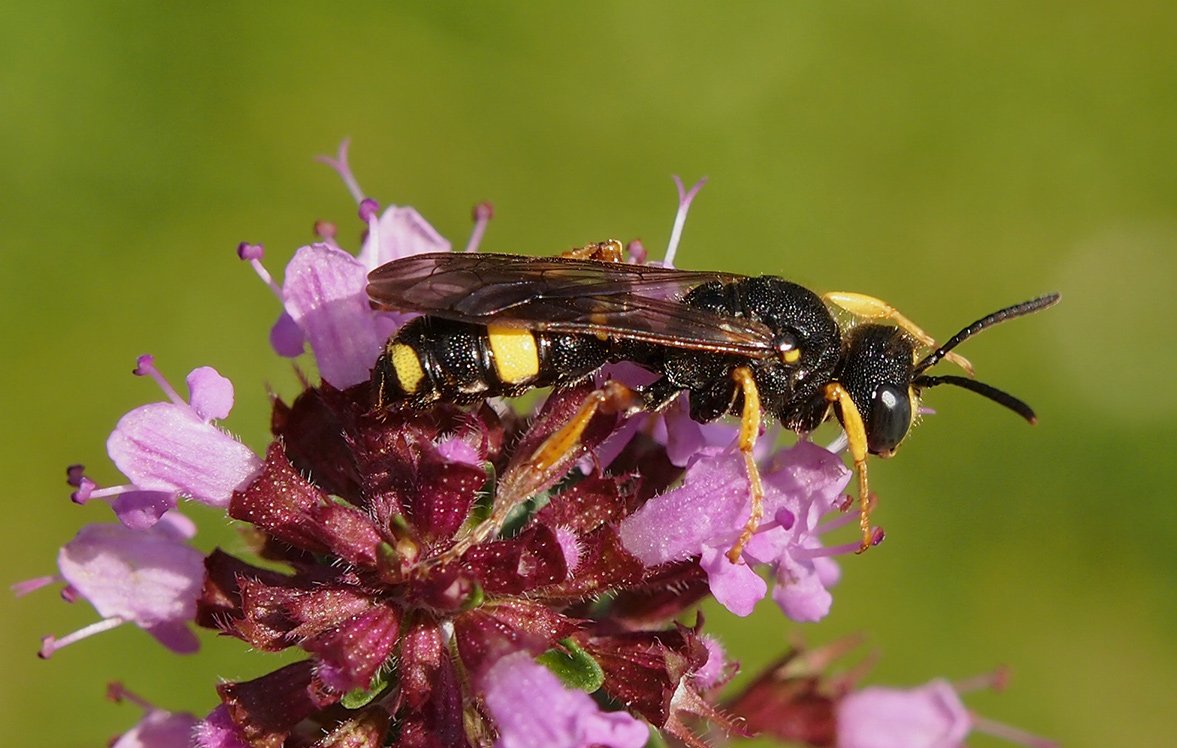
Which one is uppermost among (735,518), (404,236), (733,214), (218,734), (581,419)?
(733,214)

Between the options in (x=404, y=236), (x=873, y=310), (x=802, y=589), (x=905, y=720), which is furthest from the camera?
(x=905, y=720)

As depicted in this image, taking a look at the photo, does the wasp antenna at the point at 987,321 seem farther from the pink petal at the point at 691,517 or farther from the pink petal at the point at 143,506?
the pink petal at the point at 143,506

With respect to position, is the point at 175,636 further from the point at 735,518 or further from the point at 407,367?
the point at 735,518

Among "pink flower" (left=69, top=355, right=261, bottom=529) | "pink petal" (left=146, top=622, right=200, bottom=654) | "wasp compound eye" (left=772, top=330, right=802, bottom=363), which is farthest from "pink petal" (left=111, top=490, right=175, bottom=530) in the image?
"wasp compound eye" (left=772, top=330, right=802, bottom=363)

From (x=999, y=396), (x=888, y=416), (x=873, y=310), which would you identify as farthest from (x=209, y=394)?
(x=999, y=396)

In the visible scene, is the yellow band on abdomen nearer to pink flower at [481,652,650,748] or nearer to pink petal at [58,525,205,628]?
pink flower at [481,652,650,748]

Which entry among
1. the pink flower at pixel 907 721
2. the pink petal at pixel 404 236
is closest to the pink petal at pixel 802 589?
the pink flower at pixel 907 721
